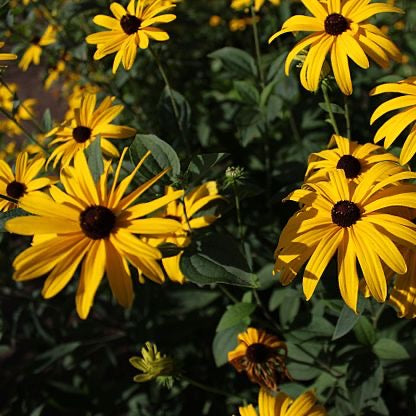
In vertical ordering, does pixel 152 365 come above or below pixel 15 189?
below

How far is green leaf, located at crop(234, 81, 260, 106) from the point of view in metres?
2.20

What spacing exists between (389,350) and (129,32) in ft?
4.83

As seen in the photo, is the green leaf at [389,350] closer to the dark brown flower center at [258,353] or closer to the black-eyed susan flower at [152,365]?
the dark brown flower center at [258,353]

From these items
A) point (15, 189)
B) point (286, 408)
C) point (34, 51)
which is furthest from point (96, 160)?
point (34, 51)

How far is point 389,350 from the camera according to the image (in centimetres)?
171

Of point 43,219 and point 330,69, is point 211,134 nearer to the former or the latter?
point 330,69

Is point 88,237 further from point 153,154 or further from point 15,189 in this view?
point 15,189

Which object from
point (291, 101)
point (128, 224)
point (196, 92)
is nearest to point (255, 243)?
point (291, 101)

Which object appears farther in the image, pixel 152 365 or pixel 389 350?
pixel 389 350

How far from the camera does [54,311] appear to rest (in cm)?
277

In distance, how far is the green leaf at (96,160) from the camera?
141 cm

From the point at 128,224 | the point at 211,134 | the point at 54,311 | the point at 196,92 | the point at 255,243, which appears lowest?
the point at 54,311

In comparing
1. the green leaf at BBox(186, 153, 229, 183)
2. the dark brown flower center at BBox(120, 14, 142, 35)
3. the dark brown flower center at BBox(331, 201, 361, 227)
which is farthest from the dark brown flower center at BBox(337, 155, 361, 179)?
the dark brown flower center at BBox(120, 14, 142, 35)

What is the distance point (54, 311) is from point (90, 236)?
1.69 metres
